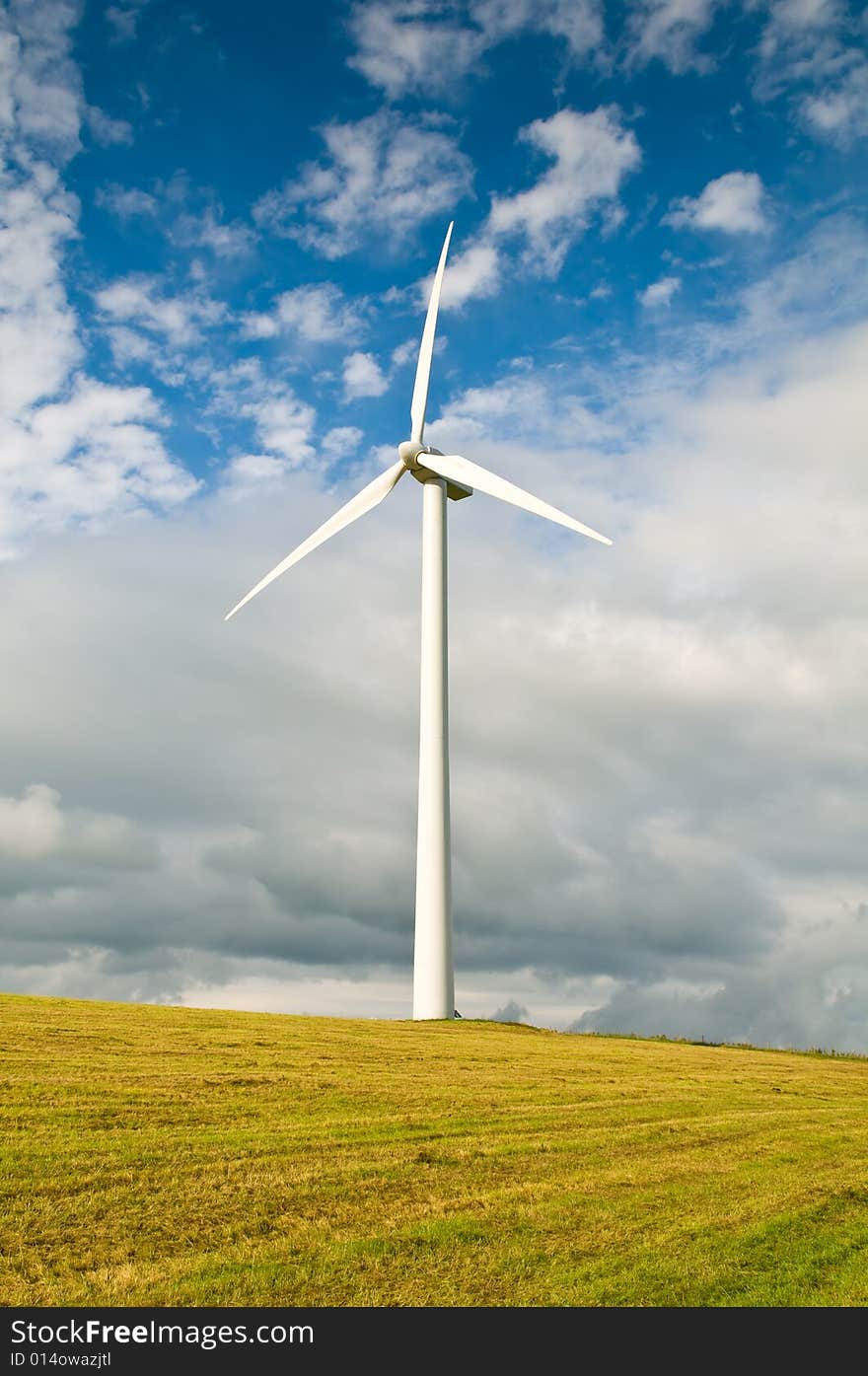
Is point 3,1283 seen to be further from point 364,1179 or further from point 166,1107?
point 166,1107

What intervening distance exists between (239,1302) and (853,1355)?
6.72 meters

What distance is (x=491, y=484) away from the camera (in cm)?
5697

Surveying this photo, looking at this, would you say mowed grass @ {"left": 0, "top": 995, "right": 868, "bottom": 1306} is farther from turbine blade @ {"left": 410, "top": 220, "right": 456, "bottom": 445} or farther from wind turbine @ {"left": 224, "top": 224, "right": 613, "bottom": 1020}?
turbine blade @ {"left": 410, "top": 220, "right": 456, "bottom": 445}

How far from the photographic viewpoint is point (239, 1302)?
11.6 meters

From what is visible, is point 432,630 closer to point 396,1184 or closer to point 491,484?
point 491,484

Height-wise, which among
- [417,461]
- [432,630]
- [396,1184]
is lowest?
[396,1184]

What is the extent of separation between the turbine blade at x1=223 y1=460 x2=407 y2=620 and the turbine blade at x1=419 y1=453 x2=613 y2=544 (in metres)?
2.30

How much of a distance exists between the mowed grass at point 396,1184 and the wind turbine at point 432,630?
21046 mm

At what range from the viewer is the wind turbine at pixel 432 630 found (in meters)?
53.0

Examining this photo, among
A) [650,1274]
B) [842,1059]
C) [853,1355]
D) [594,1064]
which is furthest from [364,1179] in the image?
[842,1059]

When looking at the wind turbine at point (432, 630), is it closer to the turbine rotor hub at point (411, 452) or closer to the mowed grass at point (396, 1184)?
the turbine rotor hub at point (411, 452)

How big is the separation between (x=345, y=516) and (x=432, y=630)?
8.36 m

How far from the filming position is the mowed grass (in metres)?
12.6

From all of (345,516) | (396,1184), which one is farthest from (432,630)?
(396,1184)
